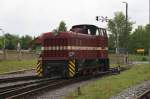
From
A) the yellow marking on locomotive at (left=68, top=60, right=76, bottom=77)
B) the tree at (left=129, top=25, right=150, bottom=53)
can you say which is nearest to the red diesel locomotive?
the yellow marking on locomotive at (left=68, top=60, right=76, bottom=77)

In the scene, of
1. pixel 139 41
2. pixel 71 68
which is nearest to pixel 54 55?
pixel 71 68

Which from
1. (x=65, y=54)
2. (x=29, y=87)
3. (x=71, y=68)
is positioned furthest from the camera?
(x=65, y=54)

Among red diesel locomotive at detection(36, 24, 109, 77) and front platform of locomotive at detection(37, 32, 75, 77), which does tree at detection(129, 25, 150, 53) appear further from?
front platform of locomotive at detection(37, 32, 75, 77)

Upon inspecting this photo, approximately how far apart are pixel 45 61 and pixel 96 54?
17.9 feet

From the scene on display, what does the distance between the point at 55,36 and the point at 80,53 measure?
2.27 metres

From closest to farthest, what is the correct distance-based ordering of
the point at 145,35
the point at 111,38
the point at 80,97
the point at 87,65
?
the point at 80,97, the point at 87,65, the point at 111,38, the point at 145,35

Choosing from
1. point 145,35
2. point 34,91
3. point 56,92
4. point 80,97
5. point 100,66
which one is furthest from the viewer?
point 145,35

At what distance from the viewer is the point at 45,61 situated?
93.4 ft

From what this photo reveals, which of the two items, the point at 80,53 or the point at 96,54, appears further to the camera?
the point at 96,54

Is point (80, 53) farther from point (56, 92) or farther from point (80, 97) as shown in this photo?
point (80, 97)

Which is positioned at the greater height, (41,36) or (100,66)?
(41,36)

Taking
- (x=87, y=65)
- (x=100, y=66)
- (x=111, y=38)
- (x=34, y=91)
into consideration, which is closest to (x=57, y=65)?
(x=87, y=65)

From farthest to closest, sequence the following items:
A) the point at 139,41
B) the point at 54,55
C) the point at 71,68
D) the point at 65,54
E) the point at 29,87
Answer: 1. the point at 139,41
2. the point at 54,55
3. the point at 65,54
4. the point at 71,68
5. the point at 29,87

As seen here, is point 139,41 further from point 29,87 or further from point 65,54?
point 29,87
